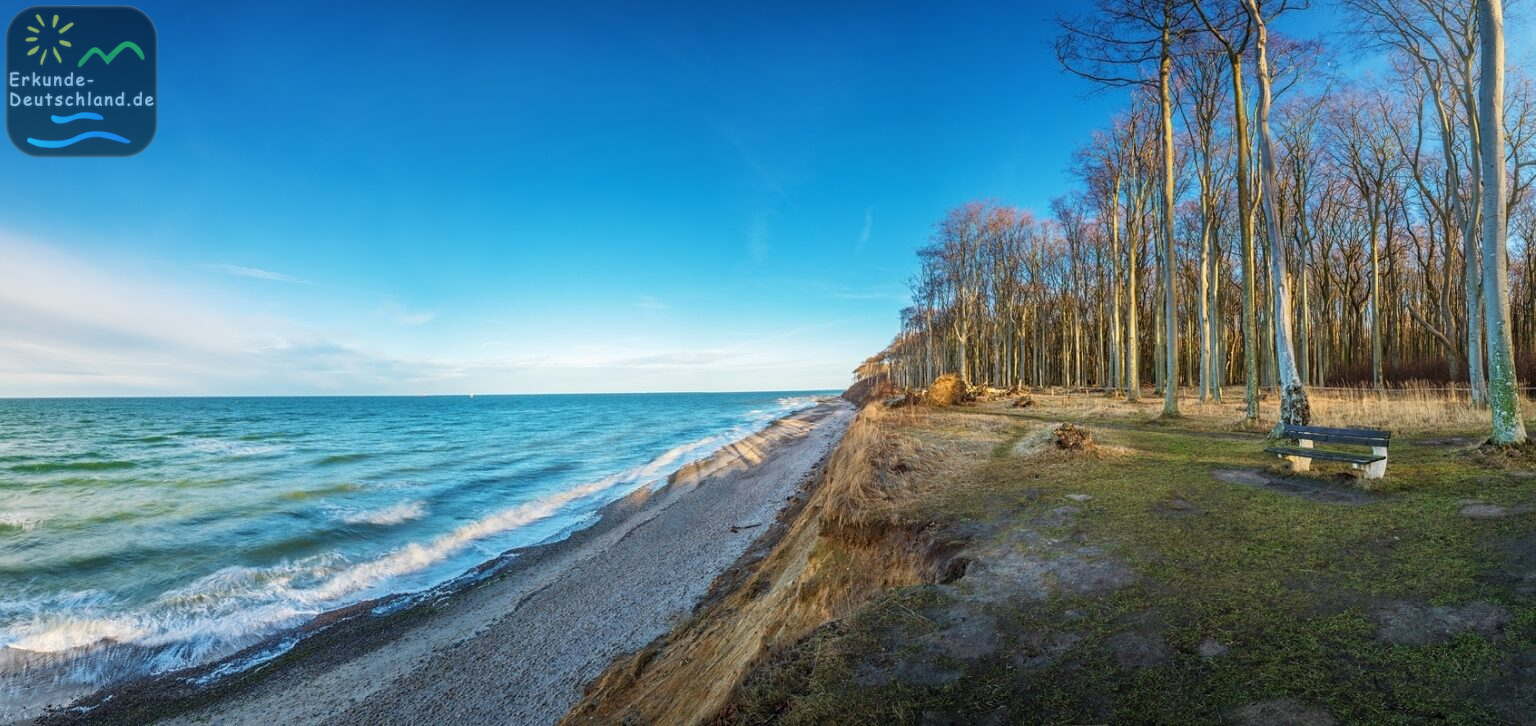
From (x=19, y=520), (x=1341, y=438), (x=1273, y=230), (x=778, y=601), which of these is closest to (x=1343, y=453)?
(x=1341, y=438)

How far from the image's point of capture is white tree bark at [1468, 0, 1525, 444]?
25.2 ft

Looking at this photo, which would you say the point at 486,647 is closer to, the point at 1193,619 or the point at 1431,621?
the point at 1193,619

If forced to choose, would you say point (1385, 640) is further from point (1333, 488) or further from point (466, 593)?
point (466, 593)

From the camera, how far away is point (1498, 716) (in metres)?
2.73

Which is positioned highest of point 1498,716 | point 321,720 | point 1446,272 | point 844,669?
point 1446,272

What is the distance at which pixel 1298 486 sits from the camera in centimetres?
728

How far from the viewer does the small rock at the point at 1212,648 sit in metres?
3.51

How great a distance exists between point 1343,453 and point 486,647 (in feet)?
38.6

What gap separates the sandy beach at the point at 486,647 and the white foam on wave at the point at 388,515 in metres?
5.23

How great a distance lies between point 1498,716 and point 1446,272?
3016cm

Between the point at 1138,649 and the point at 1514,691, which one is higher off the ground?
the point at 1514,691

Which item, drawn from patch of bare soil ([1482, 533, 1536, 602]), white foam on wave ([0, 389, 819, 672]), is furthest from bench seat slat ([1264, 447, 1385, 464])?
white foam on wave ([0, 389, 819, 672])

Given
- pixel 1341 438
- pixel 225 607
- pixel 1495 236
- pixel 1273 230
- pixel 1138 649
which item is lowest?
pixel 225 607

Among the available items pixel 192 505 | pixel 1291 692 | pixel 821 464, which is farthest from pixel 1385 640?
pixel 192 505
